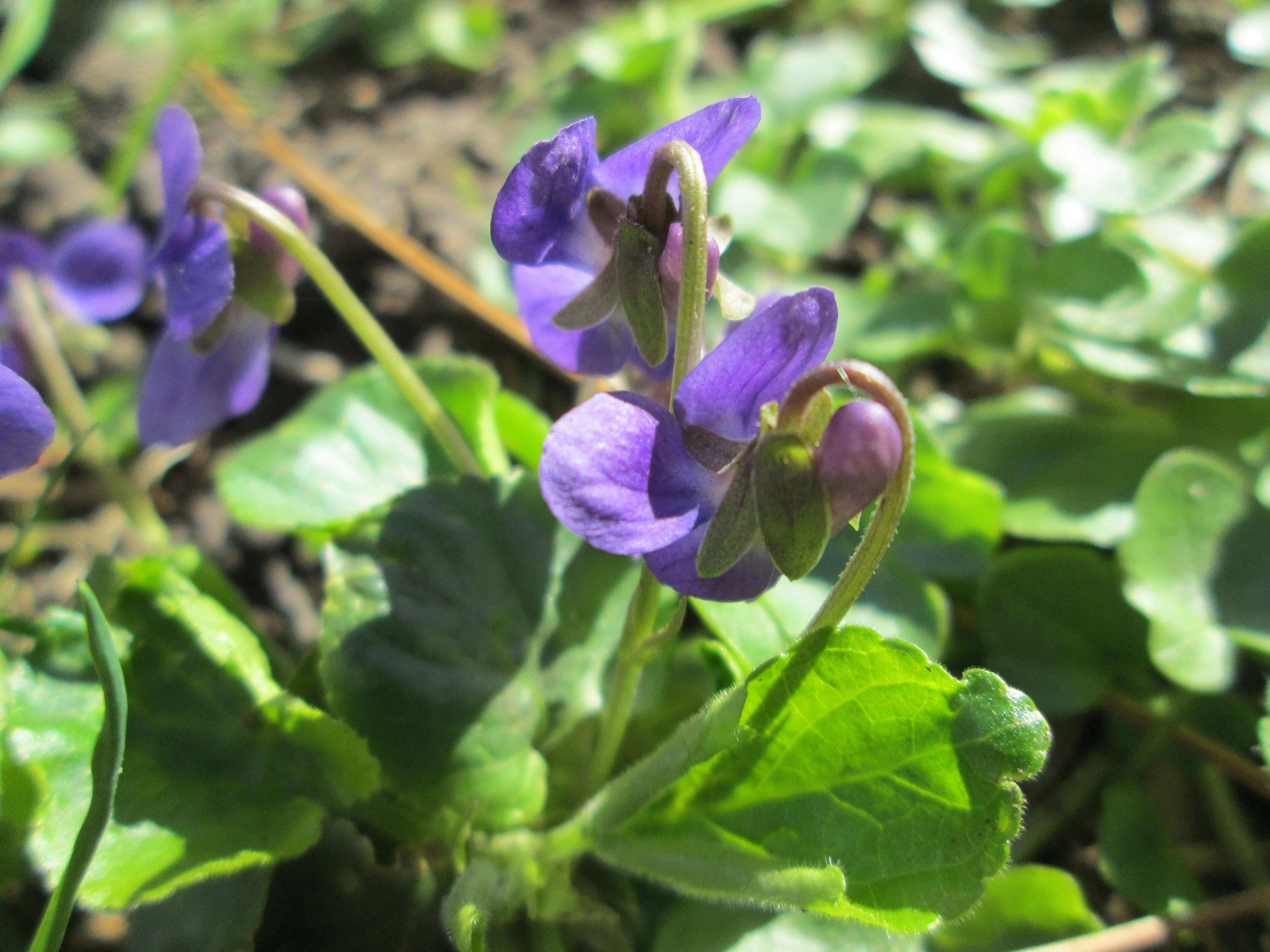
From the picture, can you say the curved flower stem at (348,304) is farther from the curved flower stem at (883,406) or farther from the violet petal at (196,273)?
the curved flower stem at (883,406)

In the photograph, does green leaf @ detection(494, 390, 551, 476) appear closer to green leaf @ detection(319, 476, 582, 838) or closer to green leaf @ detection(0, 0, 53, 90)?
green leaf @ detection(319, 476, 582, 838)

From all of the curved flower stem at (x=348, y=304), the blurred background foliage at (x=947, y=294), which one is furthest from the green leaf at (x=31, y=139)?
the curved flower stem at (x=348, y=304)

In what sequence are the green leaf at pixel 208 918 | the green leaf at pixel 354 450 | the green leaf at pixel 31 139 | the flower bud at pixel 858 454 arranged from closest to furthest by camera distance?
1. the flower bud at pixel 858 454
2. the green leaf at pixel 208 918
3. the green leaf at pixel 354 450
4. the green leaf at pixel 31 139

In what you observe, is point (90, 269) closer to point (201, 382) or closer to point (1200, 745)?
point (201, 382)

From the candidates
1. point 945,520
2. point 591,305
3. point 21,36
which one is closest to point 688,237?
point 591,305

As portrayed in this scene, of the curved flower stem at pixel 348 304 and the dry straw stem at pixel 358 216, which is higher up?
the curved flower stem at pixel 348 304

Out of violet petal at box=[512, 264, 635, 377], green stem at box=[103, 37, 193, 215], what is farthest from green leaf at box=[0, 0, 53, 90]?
violet petal at box=[512, 264, 635, 377]

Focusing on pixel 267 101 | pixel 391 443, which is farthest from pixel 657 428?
pixel 267 101

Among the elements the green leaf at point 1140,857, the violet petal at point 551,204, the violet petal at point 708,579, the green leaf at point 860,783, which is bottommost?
the green leaf at point 1140,857
